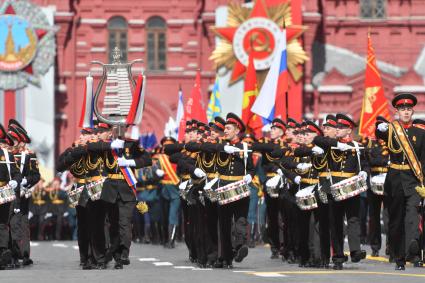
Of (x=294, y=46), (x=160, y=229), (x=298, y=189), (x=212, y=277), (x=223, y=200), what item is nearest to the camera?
(x=212, y=277)

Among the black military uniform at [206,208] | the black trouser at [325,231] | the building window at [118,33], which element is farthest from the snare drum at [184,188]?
the building window at [118,33]

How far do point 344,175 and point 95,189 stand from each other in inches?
127

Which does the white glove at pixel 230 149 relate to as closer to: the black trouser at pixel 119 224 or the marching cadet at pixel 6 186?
the black trouser at pixel 119 224

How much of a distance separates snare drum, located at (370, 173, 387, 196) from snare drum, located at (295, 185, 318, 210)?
419cm

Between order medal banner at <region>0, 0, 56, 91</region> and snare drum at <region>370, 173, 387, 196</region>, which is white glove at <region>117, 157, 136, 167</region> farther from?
order medal banner at <region>0, 0, 56, 91</region>

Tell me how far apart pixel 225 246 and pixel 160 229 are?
10.8 metres

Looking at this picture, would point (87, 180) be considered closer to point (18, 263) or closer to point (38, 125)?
point (18, 263)

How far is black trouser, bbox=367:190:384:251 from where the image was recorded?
2264 cm

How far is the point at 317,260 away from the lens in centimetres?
1867

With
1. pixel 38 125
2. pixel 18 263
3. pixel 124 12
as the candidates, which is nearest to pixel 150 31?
pixel 124 12

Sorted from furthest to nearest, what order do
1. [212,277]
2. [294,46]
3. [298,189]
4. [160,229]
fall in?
[294,46] < [160,229] < [298,189] < [212,277]

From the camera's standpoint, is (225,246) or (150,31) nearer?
(225,246)

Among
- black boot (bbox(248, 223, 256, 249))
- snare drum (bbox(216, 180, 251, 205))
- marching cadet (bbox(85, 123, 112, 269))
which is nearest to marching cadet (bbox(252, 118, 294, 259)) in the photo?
snare drum (bbox(216, 180, 251, 205))

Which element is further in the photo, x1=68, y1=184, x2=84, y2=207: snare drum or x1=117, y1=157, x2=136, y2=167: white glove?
x1=68, y1=184, x2=84, y2=207: snare drum
